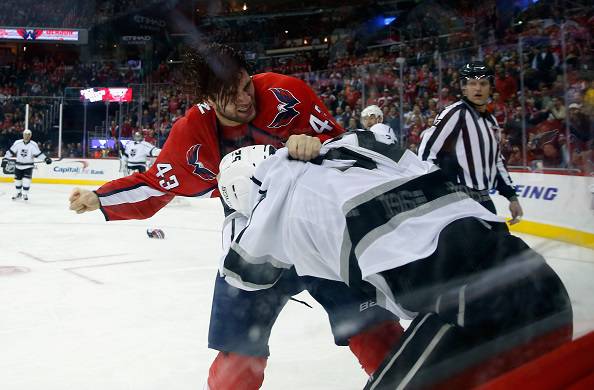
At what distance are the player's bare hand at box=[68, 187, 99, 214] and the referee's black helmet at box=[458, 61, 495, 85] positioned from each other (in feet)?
4.38

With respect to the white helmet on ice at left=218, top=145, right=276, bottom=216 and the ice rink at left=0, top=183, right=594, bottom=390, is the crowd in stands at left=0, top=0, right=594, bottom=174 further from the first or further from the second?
the white helmet on ice at left=218, top=145, right=276, bottom=216

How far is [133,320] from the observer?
2416mm

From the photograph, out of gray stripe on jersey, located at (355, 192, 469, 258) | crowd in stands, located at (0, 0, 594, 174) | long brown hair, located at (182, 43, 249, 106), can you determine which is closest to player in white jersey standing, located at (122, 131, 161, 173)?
crowd in stands, located at (0, 0, 594, 174)

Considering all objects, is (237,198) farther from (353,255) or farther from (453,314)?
(453,314)

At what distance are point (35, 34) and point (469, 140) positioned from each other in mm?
18102

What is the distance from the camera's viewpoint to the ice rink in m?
→ 1.73

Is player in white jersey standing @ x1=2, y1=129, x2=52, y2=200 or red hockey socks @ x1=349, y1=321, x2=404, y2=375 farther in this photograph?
player in white jersey standing @ x1=2, y1=129, x2=52, y2=200

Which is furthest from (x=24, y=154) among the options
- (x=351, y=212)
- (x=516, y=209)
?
(x=351, y=212)

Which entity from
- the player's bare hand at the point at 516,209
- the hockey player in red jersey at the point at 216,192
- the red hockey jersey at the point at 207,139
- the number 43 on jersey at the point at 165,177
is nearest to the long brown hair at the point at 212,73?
the hockey player in red jersey at the point at 216,192

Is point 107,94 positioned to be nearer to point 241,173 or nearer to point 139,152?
point 139,152

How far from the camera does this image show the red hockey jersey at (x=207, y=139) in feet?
4.91

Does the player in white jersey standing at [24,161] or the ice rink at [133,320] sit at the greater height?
the player in white jersey standing at [24,161]

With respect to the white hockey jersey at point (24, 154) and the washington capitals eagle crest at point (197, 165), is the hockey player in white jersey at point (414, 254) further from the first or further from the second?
the white hockey jersey at point (24, 154)

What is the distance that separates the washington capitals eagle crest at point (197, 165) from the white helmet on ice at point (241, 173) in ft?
1.43
